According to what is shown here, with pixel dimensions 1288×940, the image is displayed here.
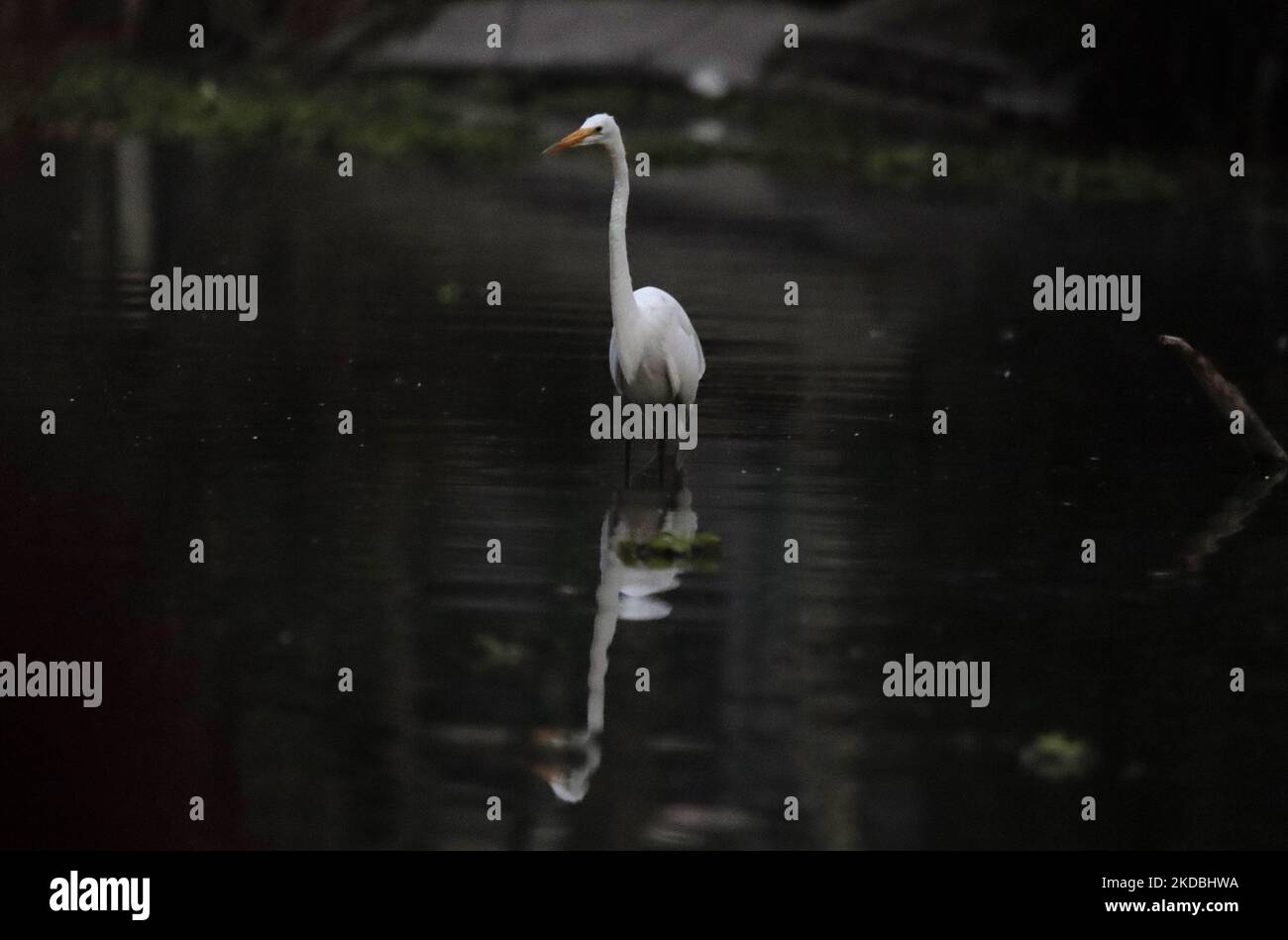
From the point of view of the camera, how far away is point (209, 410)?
1408 centimetres

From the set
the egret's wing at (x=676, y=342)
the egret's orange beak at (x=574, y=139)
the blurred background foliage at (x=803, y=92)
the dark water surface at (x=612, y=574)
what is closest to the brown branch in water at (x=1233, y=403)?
the dark water surface at (x=612, y=574)

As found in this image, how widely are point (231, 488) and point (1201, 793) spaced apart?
5438 millimetres

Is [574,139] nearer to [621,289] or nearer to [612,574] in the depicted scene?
[621,289]

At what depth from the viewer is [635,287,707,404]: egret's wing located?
12.8m

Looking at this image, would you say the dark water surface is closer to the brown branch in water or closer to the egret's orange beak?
the brown branch in water

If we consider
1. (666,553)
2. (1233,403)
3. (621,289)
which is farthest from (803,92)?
(666,553)

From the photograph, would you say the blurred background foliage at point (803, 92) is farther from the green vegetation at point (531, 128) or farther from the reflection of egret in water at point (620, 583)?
the reflection of egret in water at point (620, 583)

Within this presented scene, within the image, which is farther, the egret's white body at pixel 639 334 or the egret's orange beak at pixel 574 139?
the egret's white body at pixel 639 334

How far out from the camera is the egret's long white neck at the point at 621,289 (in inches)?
491

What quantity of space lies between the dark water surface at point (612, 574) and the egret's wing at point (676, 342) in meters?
0.42

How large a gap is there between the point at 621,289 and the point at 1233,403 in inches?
120

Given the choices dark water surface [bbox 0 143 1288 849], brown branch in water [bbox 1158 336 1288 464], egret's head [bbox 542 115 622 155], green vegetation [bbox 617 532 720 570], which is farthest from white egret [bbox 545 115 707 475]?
brown branch in water [bbox 1158 336 1288 464]

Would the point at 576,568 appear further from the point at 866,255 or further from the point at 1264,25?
the point at 1264,25

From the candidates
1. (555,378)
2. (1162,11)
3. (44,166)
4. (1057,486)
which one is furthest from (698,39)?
(1057,486)
